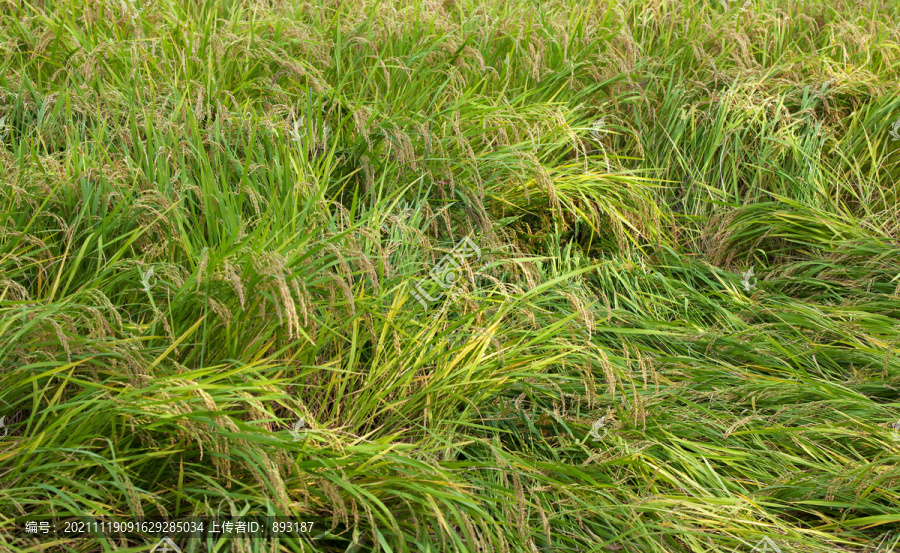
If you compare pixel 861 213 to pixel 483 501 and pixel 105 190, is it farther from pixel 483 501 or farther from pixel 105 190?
pixel 105 190

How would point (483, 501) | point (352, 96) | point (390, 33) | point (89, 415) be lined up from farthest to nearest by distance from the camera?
point (390, 33) → point (352, 96) → point (483, 501) → point (89, 415)

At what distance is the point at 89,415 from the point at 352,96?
1.74m

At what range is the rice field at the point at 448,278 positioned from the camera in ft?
5.83

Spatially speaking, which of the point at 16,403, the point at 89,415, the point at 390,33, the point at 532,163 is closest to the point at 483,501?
the point at 89,415

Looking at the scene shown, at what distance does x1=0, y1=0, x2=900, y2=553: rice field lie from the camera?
178cm

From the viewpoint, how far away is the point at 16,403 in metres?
1.77

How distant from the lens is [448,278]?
246 centimetres
